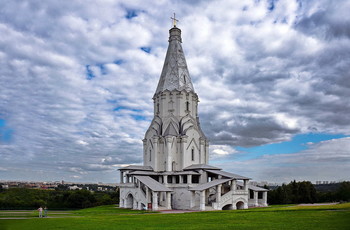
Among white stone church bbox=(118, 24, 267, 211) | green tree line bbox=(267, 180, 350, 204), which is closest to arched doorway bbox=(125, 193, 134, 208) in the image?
white stone church bbox=(118, 24, 267, 211)

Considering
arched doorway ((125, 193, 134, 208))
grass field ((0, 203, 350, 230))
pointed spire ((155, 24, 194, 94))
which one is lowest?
arched doorway ((125, 193, 134, 208))

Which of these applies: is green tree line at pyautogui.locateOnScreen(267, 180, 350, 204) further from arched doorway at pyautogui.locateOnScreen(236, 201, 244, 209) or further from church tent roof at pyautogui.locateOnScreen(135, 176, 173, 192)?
church tent roof at pyautogui.locateOnScreen(135, 176, 173, 192)

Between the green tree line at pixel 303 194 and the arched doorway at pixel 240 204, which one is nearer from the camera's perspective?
the arched doorway at pixel 240 204

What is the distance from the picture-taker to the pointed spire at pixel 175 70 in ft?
161

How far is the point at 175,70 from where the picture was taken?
4962 cm

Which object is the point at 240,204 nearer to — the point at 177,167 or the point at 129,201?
the point at 177,167

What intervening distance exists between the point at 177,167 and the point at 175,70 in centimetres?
1480

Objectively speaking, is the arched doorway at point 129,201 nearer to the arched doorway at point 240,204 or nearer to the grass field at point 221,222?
the arched doorway at point 240,204

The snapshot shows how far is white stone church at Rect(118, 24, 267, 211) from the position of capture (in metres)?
38.3

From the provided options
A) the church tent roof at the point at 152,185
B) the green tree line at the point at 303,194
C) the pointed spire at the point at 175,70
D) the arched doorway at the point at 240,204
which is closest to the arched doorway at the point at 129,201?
the church tent roof at the point at 152,185

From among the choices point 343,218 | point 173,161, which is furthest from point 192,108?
point 343,218

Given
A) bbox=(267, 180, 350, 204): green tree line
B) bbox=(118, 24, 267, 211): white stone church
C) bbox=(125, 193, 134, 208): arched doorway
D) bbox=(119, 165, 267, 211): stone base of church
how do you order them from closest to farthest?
bbox=(119, 165, 267, 211): stone base of church
bbox=(118, 24, 267, 211): white stone church
bbox=(125, 193, 134, 208): arched doorway
bbox=(267, 180, 350, 204): green tree line

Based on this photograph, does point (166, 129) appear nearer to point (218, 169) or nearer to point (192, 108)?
point (192, 108)

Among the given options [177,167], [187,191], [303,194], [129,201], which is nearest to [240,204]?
[187,191]
